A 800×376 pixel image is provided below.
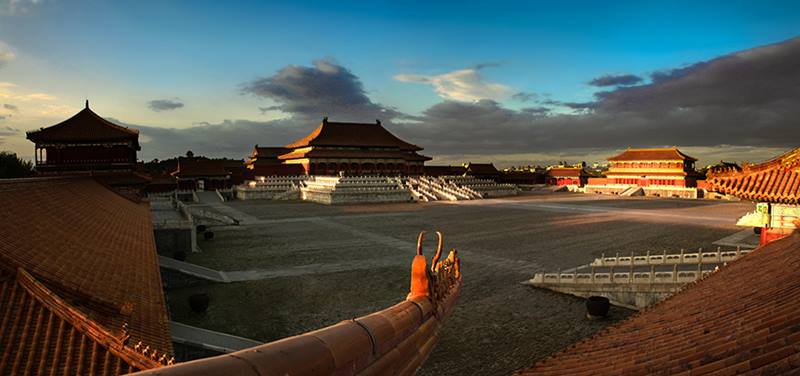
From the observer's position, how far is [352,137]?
67375 millimetres

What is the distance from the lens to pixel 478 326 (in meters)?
12.1

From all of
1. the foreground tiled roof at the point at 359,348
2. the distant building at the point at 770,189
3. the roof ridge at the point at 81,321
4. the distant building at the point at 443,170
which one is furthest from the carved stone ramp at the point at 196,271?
the distant building at the point at 443,170

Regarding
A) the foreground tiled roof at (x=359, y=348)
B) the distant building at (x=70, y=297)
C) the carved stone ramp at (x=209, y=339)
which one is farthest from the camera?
the carved stone ramp at (x=209, y=339)

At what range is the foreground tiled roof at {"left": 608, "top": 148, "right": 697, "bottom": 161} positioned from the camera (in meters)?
66.9

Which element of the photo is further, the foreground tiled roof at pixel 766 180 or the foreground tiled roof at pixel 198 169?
the foreground tiled roof at pixel 198 169

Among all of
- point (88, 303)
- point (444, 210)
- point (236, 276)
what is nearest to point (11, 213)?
point (88, 303)

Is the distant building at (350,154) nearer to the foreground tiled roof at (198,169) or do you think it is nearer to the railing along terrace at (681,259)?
the foreground tiled roof at (198,169)

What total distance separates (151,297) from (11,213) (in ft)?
12.3

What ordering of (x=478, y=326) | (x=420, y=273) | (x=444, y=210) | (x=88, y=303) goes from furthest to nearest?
(x=444, y=210)
(x=478, y=326)
(x=88, y=303)
(x=420, y=273)

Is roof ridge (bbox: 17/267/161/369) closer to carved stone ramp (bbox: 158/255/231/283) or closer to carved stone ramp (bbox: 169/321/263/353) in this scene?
carved stone ramp (bbox: 169/321/263/353)

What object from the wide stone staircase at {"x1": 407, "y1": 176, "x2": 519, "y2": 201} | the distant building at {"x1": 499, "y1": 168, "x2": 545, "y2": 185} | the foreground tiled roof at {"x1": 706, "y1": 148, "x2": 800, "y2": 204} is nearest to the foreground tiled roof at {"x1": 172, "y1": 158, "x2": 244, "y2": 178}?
the wide stone staircase at {"x1": 407, "y1": 176, "x2": 519, "y2": 201}

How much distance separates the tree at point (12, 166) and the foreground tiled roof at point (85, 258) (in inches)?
1926

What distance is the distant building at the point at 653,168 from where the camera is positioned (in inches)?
2606

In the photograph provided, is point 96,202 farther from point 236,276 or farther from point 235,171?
point 235,171
